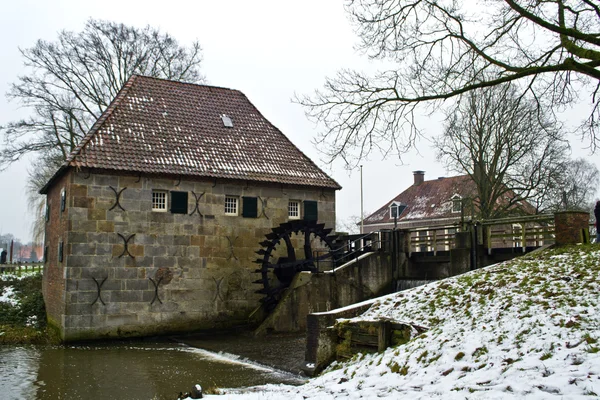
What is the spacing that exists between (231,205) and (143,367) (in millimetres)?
7636

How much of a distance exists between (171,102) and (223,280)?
6.63m

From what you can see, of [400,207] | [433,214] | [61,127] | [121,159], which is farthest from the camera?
[400,207]

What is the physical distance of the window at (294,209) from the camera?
20750 millimetres

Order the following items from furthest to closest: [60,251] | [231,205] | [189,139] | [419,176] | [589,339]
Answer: [419,176], [189,139], [231,205], [60,251], [589,339]

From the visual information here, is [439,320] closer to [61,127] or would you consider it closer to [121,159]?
[121,159]

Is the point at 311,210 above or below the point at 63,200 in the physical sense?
below

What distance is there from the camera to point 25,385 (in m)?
11.3

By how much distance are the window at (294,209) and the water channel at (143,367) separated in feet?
16.9

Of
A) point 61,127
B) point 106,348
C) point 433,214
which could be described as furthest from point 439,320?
point 433,214

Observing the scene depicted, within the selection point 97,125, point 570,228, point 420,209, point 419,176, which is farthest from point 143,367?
point 419,176

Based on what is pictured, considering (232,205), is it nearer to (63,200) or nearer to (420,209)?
(63,200)

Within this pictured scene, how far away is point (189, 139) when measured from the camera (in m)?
19.9

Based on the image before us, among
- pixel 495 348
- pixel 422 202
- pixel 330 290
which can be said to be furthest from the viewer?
pixel 422 202

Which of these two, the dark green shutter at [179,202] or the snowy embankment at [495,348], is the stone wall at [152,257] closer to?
the dark green shutter at [179,202]
